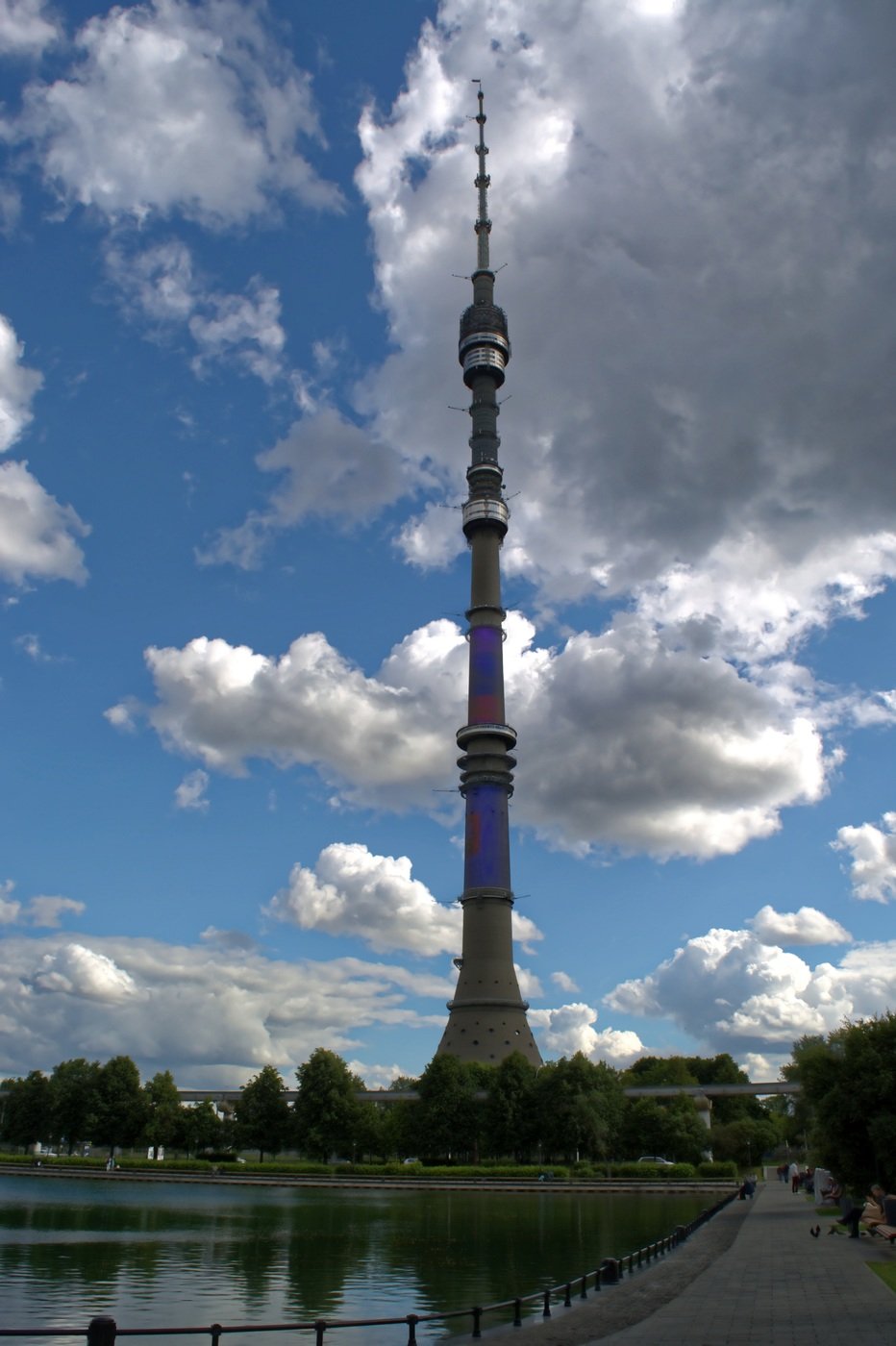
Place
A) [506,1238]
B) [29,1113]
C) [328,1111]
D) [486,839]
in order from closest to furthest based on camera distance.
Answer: [506,1238], [328,1111], [29,1113], [486,839]

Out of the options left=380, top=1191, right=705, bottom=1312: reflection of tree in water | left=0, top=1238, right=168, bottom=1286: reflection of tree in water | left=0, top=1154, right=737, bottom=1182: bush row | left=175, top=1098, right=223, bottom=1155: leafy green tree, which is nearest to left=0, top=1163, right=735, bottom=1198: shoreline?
left=0, top=1154, right=737, bottom=1182: bush row

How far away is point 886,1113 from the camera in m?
42.8

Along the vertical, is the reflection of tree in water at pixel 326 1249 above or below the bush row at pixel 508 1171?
above

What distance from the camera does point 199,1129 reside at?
113250 mm

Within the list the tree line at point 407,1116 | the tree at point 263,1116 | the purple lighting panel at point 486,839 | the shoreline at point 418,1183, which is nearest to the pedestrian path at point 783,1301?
the shoreline at point 418,1183

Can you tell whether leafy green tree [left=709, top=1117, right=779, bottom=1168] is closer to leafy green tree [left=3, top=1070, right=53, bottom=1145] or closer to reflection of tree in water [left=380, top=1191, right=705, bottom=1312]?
reflection of tree in water [left=380, top=1191, right=705, bottom=1312]

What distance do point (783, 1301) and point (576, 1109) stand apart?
75.8 metres

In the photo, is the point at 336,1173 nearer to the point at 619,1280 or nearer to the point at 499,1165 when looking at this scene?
the point at 499,1165

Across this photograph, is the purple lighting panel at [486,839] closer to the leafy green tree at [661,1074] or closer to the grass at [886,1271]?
the leafy green tree at [661,1074]

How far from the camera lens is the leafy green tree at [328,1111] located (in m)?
103

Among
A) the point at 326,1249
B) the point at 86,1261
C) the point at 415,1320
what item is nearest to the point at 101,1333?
the point at 415,1320

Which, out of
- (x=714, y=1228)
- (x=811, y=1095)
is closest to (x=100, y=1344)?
(x=714, y=1228)

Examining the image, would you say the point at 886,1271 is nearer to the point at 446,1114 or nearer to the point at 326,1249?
the point at 326,1249

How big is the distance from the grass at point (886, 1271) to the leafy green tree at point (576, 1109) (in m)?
70.2
